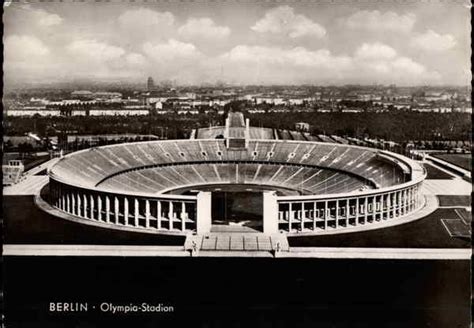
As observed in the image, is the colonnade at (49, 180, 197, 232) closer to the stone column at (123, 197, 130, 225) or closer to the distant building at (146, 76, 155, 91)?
the stone column at (123, 197, 130, 225)

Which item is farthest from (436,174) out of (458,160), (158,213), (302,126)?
(158,213)

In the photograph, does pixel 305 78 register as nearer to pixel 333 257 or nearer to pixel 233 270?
pixel 333 257

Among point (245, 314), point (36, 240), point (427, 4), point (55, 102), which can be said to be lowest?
point (245, 314)

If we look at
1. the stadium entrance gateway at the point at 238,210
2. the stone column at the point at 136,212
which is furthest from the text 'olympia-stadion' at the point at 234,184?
the stadium entrance gateway at the point at 238,210

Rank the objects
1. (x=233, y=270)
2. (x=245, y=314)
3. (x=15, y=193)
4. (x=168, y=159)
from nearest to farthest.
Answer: (x=245, y=314)
(x=233, y=270)
(x=15, y=193)
(x=168, y=159)

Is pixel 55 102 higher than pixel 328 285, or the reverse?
pixel 55 102

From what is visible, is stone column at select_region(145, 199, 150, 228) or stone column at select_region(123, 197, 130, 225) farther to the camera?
stone column at select_region(123, 197, 130, 225)

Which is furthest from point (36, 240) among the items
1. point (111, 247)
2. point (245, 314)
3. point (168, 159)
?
point (168, 159)

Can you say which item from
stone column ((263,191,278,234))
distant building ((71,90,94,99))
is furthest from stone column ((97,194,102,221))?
stone column ((263,191,278,234))

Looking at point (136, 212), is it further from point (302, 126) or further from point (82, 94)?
point (302, 126)
